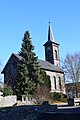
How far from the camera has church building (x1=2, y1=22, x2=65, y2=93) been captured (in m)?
57.1

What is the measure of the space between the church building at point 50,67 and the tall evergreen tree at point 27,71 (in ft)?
15.4

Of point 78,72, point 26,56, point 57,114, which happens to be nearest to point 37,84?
point 26,56

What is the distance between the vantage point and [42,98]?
3812cm

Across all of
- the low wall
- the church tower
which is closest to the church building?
the church tower

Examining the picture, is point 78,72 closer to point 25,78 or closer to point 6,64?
point 25,78

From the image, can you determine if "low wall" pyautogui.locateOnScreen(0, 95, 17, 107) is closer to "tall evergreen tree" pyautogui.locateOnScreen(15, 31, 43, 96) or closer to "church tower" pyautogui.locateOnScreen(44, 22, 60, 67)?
"tall evergreen tree" pyautogui.locateOnScreen(15, 31, 43, 96)

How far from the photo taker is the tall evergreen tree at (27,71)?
46125 mm

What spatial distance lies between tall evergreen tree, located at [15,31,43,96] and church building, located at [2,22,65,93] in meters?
4.71

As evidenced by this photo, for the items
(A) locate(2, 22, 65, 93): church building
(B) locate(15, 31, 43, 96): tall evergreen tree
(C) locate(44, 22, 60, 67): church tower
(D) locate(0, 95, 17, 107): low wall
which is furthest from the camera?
(C) locate(44, 22, 60, 67): church tower

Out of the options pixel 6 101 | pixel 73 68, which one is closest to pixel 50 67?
pixel 73 68

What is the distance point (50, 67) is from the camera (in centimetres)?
6338

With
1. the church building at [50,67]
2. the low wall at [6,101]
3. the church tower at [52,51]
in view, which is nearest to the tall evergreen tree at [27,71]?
the church building at [50,67]

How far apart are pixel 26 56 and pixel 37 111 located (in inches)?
1406

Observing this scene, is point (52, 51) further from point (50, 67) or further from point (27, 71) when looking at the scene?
point (27, 71)
